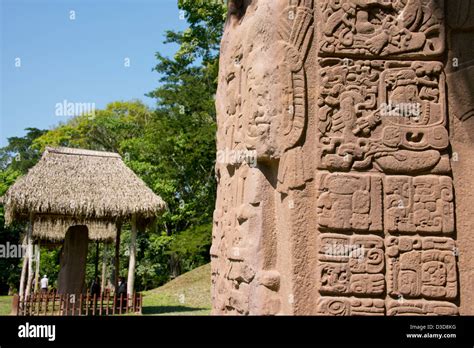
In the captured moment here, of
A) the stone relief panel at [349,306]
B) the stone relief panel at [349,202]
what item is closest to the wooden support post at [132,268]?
the stone relief panel at [349,306]

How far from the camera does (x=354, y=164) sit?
3850 mm

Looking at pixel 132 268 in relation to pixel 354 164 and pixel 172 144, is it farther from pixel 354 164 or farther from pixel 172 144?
pixel 354 164

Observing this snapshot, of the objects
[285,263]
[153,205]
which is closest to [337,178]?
[285,263]

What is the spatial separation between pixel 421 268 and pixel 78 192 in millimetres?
12691

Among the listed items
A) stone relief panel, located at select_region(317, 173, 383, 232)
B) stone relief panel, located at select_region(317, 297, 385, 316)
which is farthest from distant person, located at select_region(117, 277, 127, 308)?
stone relief panel, located at select_region(317, 173, 383, 232)

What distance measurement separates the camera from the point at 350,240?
148 inches

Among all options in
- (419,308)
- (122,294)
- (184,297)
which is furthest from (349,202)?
(184,297)

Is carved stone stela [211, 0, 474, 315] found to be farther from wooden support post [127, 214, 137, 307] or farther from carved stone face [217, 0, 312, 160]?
wooden support post [127, 214, 137, 307]

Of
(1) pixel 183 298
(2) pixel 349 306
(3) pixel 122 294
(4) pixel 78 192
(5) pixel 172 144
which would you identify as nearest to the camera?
(2) pixel 349 306

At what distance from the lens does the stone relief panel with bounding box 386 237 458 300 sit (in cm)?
373

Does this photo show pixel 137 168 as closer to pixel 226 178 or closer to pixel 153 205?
pixel 153 205

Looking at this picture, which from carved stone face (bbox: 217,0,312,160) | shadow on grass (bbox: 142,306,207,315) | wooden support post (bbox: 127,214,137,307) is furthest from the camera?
wooden support post (bbox: 127,214,137,307)

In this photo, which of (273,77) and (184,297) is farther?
(184,297)

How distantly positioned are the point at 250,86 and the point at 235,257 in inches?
60.9
